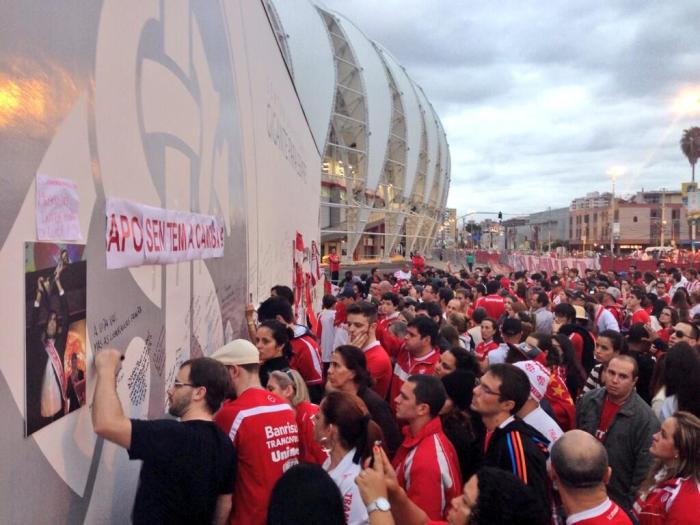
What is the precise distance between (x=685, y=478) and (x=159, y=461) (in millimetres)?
2418

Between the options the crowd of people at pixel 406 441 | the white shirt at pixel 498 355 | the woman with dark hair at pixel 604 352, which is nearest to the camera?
the crowd of people at pixel 406 441

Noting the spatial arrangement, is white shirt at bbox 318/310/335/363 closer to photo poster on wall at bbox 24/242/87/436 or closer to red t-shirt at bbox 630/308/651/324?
red t-shirt at bbox 630/308/651/324

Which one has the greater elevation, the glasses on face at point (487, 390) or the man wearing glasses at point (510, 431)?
the glasses on face at point (487, 390)

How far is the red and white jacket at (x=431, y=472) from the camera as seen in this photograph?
10.1 feet

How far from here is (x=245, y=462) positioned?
2.88 meters

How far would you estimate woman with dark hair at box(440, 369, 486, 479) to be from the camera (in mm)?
3836

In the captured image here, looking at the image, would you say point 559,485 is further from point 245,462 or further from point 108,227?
point 108,227

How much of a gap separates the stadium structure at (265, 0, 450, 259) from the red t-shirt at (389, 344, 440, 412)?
23431 mm

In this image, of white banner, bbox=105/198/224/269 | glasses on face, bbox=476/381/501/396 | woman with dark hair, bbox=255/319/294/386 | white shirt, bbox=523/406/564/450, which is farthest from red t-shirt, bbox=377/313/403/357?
glasses on face, bbox=476/381/501/396

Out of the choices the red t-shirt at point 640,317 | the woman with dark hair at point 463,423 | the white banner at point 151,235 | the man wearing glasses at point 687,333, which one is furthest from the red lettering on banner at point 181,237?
the red t-shirt at point 640,317

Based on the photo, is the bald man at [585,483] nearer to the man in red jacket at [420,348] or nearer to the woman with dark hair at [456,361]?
the woman with dark hair at [456,361]

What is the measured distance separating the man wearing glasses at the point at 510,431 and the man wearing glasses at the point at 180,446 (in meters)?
1.39

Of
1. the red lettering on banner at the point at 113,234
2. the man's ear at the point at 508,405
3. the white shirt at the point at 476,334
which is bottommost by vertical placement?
the white shirt at the point at 476,334

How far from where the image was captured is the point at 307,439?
3449mm
